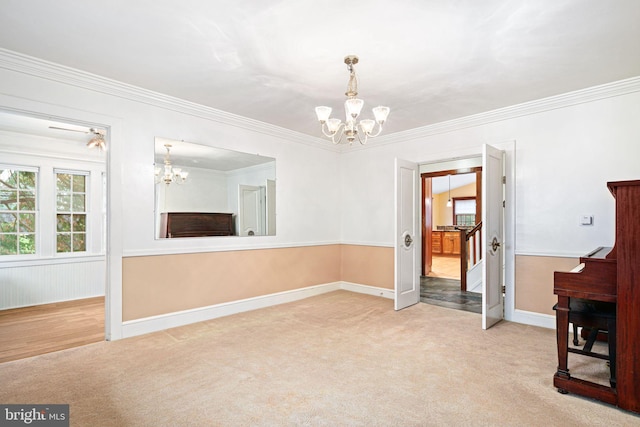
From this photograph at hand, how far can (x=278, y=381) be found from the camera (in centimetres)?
247

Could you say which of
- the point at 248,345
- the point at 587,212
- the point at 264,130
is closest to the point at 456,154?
the point at 587,212

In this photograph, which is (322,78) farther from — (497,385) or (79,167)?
(79,167)

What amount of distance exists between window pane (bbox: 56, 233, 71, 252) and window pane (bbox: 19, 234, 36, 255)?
0.29 m

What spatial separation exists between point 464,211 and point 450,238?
5.25 ft

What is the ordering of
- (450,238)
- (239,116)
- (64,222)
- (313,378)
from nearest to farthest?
(313,378), (239,116), (64,222), (450,238)

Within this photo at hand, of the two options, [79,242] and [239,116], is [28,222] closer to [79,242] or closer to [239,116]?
[79,242]

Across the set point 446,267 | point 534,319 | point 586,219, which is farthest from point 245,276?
point 446,267

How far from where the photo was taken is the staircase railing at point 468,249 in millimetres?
5828

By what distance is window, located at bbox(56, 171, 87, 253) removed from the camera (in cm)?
518

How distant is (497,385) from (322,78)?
9.67 feet

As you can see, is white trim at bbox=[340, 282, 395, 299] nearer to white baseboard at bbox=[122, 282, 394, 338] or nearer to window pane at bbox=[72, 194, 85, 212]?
white baseboard at bbox=[122, 282, 394, 338]

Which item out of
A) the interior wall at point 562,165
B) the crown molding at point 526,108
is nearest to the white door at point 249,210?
the crown molding at point 526,108

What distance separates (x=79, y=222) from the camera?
536 centimetres

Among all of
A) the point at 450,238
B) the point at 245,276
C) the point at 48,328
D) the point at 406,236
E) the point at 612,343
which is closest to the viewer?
the point at 612,343
